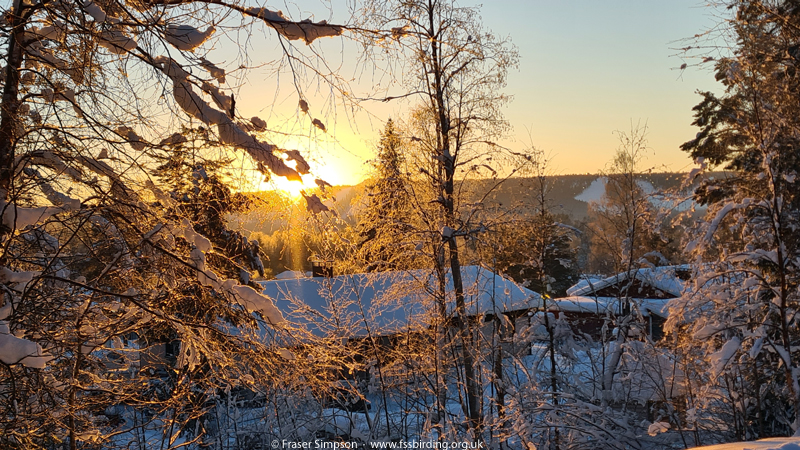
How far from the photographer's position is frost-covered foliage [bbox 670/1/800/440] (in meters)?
6.35

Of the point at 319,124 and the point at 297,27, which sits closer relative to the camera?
the point at 319,124

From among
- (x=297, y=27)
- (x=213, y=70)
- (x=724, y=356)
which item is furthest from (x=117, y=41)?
(x=724, y=356)

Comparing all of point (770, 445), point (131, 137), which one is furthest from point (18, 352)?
point (770, 445)

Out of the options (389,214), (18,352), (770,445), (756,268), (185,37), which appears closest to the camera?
(18,352)

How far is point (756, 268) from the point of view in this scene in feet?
27.9

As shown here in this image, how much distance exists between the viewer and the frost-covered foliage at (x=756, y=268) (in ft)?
20.8

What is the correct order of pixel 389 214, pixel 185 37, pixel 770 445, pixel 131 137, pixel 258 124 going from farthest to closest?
pixel 389 214, pixel 258 124, pixel 131 137, pixel 185 37, pixel 770 445

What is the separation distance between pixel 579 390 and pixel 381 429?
4.38m

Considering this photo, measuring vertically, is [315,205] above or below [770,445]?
above

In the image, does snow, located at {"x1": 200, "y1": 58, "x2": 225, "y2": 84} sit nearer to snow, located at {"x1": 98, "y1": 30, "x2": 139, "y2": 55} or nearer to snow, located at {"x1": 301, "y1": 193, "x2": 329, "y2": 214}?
snow, located at {"x1": 98, "y1": 30, "x2": 139, "y2": 55}

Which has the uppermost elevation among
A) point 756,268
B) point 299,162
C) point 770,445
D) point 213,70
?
point 213,70

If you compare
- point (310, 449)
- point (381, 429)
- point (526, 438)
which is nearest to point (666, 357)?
point (526, 438)

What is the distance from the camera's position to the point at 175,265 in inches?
146

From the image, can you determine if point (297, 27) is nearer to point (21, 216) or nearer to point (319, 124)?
point (319, 124)
